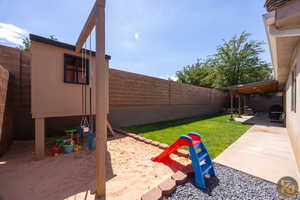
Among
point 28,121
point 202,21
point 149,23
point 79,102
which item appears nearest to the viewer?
point 79,102

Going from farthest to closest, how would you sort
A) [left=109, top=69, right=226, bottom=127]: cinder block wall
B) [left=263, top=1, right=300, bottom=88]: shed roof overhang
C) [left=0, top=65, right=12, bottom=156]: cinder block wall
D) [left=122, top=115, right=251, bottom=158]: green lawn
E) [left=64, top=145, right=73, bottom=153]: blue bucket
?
[left=109, top=69, right=226, bottom=127]: cinder block wall
[left=122, top=115, right=251, bottom=158]: green lawn
[left=64, top=145, right=73, bottom=153]: blue bucket
[left=0, top=65, right=12, bottom=156]: cinder block wall
[left=263, top=1, right=300, bottom=88]: shed roof overhang

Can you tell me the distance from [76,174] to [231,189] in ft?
9.23

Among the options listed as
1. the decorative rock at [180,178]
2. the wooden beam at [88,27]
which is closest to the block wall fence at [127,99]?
the wooden beam at [88,27]

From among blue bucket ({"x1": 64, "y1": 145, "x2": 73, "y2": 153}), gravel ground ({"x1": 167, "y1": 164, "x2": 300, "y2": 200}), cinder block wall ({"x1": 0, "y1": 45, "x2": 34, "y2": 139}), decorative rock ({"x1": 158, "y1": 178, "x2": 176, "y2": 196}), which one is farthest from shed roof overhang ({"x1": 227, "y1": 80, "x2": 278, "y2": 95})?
cinder block wall ({"x1": 0, "y1": 45, "x2": 34, "y2": 139})

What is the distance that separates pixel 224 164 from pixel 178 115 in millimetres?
7244

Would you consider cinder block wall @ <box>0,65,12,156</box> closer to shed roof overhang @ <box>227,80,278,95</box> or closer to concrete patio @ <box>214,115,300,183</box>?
concrete patio @ <box>214,115,300,183</box>

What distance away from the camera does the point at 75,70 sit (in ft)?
13.1

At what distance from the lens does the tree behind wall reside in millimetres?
15752

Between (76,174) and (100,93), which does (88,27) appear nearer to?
(100,93)

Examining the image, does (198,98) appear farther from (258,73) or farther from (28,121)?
(28,121)

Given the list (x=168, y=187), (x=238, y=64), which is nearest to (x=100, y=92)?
(x=168, y=187)

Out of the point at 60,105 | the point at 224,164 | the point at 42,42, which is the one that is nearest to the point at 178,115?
the point at 224,164

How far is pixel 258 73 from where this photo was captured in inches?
624

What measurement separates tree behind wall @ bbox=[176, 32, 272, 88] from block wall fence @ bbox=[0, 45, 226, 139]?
605 centimetres
